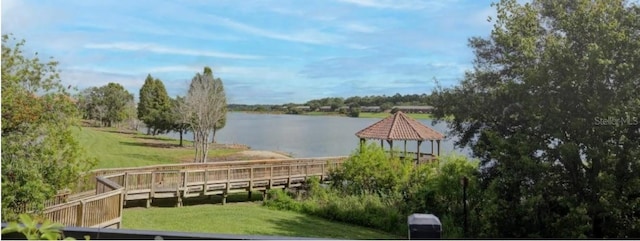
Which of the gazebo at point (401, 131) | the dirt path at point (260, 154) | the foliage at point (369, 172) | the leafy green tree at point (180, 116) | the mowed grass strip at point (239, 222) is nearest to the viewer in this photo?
the leafy green tree at point (180, 116)

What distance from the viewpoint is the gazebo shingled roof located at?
4.84 meters

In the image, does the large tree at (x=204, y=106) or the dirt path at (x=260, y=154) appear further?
the dirt path at (x=260, y=154)

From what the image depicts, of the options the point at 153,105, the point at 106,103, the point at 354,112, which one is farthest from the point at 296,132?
the point at 106,103

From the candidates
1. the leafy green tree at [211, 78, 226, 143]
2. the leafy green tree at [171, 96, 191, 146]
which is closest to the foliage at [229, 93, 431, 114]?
the leafy green tree at [211, 78, 226, 143]

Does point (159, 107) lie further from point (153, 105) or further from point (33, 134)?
point (33, 134)

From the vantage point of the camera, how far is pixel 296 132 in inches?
164

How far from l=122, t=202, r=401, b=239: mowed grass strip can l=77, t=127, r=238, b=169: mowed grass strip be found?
582 millimetres

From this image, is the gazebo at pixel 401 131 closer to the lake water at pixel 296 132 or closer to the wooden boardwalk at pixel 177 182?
the lake water at pixel 296 132

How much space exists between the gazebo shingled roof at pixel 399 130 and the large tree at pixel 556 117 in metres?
0.60

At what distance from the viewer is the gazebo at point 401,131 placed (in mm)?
4836

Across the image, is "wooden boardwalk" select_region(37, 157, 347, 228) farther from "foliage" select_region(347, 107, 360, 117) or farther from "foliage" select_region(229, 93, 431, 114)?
"foliage" select_region(347, 107, 360, 117)

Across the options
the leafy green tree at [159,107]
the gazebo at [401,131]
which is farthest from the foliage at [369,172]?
the leafy green tree at [159,107]

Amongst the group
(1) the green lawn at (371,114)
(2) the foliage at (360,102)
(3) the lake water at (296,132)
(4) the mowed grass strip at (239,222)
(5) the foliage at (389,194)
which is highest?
(2) the foliage at (360,102)

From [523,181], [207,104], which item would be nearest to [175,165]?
[207,104]
